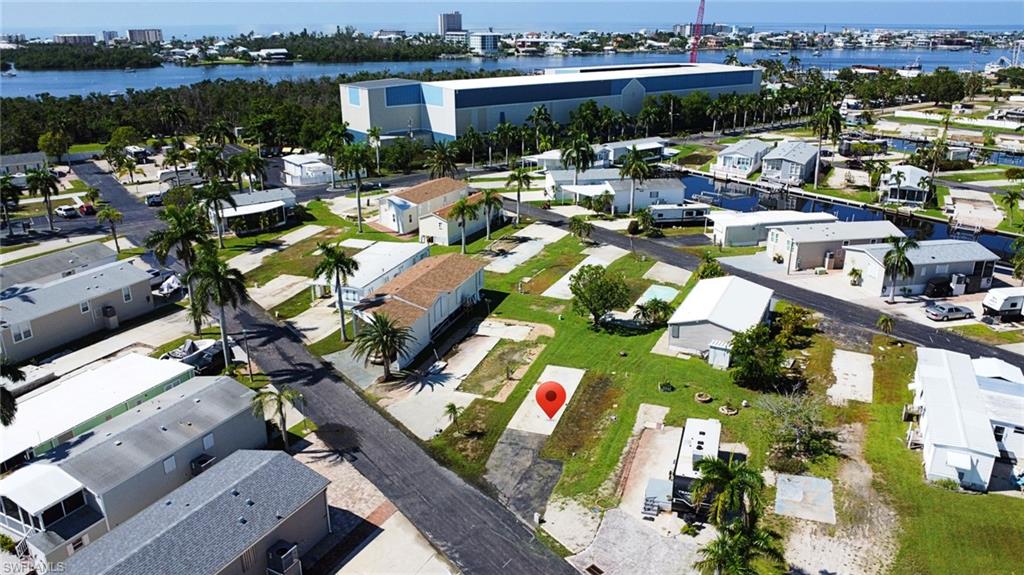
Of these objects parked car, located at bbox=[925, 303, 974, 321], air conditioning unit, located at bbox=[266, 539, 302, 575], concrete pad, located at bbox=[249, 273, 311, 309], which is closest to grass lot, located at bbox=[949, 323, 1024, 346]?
parked car, located at bbox=[925, 303, 974, 321]

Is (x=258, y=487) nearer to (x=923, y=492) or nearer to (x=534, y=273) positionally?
(x=923, y=492)

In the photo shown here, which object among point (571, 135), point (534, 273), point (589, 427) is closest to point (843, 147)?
point (571, 135)

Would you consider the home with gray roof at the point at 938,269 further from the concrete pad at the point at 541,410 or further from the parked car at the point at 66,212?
the parked car at the point at 66,212

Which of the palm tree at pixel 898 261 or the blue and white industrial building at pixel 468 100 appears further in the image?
the blue and white industrial building at pixel 468 100

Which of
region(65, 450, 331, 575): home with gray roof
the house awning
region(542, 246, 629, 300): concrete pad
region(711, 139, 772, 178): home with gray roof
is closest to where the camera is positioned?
region(65, 450, 331, 575): home with gray roof

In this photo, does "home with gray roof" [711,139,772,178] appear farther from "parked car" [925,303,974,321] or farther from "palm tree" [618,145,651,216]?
"parked car" [925,303,974,321]

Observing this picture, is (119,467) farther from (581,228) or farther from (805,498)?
(581,228)

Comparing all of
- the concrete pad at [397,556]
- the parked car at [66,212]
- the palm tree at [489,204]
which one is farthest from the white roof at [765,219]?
the parked car at [66,212]
